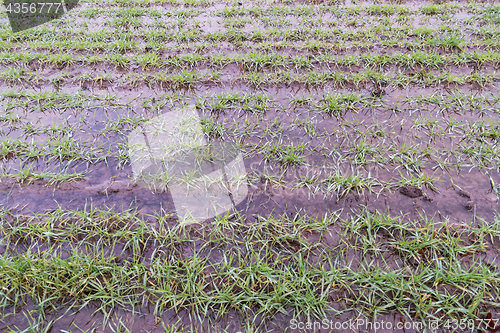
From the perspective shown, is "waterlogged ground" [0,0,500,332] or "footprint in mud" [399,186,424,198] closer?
"waterlogged ground" [0,0,500,332]

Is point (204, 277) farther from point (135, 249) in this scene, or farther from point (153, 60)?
point (153, 60)

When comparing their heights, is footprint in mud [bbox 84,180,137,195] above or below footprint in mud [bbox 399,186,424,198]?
below

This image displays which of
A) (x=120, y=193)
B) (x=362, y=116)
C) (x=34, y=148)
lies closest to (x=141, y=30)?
(x=34, y=148)

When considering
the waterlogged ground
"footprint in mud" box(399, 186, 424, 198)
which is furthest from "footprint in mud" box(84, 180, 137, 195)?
"footprint in mud" box(399, 186, 424, 198)

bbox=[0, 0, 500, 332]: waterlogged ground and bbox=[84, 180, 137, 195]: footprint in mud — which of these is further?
bbox=[84, 180, 137, 195]: footprint in mud

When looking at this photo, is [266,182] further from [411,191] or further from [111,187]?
[111,187]

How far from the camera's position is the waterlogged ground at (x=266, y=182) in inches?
68.4

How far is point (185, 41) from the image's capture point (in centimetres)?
441

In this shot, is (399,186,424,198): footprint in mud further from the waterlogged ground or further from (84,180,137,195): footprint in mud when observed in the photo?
(84,180,137,195): footprint in mud

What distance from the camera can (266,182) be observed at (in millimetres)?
2436

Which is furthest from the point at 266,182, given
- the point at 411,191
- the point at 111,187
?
the point at 111,187

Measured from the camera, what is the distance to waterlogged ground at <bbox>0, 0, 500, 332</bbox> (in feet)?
5.70

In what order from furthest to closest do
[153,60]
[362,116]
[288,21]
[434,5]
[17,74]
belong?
1. [434,5]
2. [288,21]
3. [153,60]
4. [17,74]
5. [362,116]

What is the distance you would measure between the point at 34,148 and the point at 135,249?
1.70 metres
